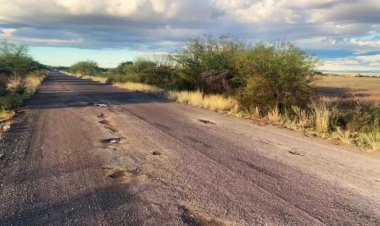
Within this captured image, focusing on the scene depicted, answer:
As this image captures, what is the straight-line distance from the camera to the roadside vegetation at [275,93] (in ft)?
45.9

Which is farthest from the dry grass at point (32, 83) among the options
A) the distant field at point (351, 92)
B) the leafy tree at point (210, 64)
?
the distant field at point (351, 92)

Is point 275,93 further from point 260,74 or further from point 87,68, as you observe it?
point 87,68

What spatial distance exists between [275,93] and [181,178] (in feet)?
38.2

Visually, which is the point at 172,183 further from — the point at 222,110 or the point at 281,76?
the point at 222,110

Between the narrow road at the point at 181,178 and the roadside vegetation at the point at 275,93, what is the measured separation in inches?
65.9

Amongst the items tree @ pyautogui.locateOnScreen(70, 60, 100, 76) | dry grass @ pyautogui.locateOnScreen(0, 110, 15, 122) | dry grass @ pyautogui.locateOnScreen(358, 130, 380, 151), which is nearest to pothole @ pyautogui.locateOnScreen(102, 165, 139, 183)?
dry grass @ pyautogui.locateOnScreen(358, 130, 380, 151)

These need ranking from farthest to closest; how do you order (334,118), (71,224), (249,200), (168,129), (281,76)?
(281,76), (334,118), (168,129), (249,200), (71,224)

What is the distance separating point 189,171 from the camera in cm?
809

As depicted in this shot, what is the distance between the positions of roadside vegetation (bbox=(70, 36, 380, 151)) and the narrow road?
167 centimetres

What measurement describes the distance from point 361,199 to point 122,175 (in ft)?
13.1

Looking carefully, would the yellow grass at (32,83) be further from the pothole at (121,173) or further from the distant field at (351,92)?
the pothole at (121,173)

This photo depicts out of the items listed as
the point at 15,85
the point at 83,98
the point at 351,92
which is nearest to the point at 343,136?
the point at 83,98

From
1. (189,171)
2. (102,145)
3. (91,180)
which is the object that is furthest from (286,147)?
(91,180)

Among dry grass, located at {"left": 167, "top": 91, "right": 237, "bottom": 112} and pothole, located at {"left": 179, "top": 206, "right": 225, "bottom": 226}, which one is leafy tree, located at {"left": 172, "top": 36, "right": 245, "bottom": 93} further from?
pothole, located at {"left": 179, "top": 206, "right": 225, "bottom": 226}
